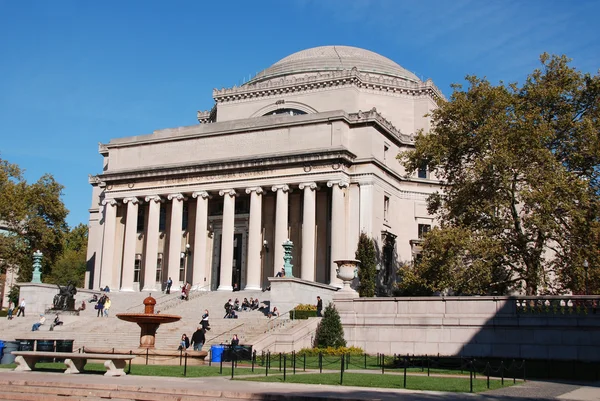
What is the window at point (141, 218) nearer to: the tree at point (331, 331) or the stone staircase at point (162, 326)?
the stone staircase at point (162, 326)

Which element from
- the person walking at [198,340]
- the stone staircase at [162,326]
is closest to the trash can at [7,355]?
the stone staircase at [162,326]

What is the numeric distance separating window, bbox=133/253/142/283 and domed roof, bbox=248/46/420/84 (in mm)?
20421

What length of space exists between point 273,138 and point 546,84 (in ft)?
70.2

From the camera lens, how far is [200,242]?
55344 millimetres

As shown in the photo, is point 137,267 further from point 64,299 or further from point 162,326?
point 162,326

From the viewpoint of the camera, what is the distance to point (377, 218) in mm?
52250

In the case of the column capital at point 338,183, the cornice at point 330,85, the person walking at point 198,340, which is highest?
the cornice at point 330,85

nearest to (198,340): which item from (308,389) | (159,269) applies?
(308,389)

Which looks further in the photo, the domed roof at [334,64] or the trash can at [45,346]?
the domed roof at [334,64]

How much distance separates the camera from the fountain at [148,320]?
28.3m

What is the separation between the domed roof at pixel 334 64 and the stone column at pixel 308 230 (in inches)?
720

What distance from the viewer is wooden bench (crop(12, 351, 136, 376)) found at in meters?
22.3

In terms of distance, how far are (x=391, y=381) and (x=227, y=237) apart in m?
33.4

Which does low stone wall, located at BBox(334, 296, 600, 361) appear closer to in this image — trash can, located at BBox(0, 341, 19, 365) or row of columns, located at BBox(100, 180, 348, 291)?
trash can, located at BBox(0, 341, 19, 365)
